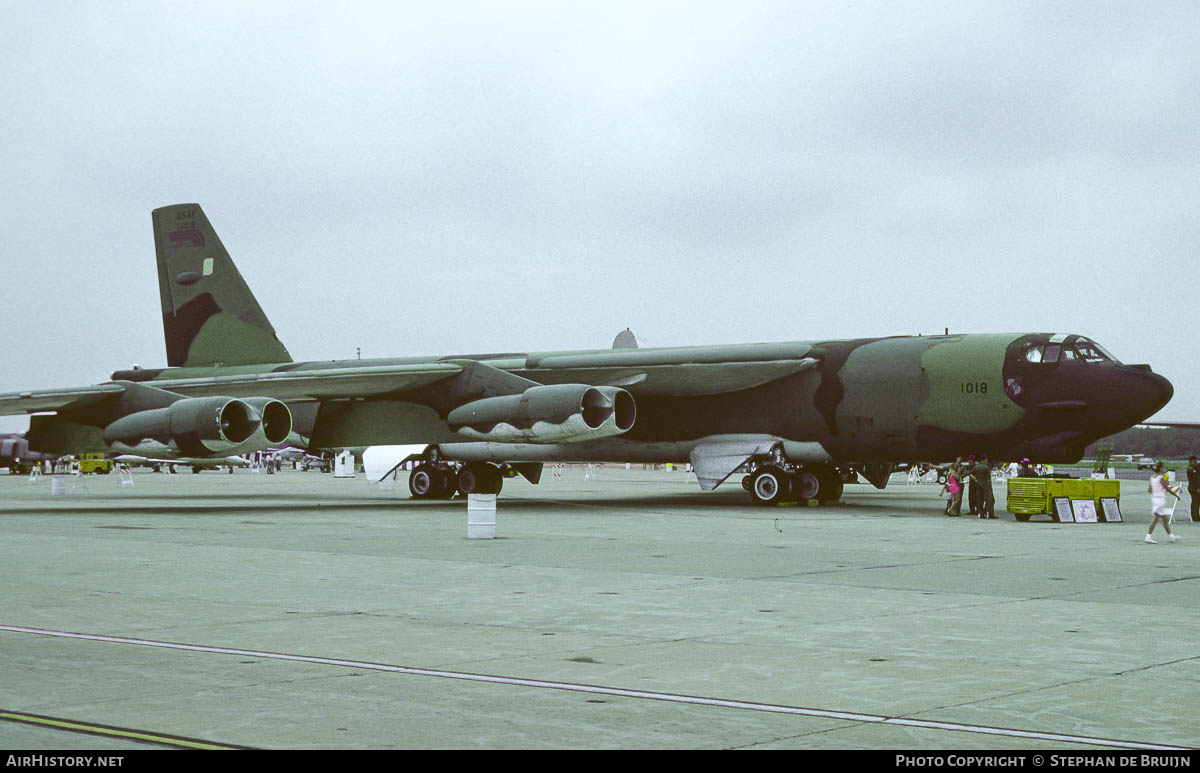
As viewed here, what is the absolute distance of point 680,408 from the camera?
30797 mm

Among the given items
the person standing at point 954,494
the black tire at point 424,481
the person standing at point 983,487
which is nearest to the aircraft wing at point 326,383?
the black tire at point 424,481

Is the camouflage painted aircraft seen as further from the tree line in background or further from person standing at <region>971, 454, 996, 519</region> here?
the tree line in background

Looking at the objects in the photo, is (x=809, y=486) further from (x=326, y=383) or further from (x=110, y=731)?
(x=110, y=731)

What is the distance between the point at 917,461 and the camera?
28.8 metres

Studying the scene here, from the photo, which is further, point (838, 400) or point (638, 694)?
point (838, 400)

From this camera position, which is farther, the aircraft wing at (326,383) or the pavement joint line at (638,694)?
the aircraft wing at (326,383)

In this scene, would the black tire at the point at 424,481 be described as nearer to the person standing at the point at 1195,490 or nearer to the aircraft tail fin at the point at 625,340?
the aircraft tail fin at the point at 625,340

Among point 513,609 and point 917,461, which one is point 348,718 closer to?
point 513,609

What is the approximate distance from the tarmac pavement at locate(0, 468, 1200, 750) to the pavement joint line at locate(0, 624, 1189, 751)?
0.03 meters

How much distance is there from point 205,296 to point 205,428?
10.2 meters

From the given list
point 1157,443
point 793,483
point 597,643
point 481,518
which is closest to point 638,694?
point 597,643

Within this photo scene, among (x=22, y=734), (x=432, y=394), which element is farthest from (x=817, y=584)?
(x=432, y=394)

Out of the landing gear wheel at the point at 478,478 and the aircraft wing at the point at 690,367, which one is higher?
the aircraft wing at the point at 690,367

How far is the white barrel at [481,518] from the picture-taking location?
1958cm
